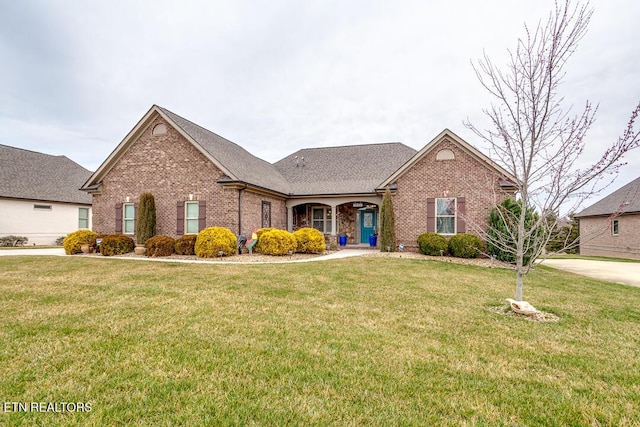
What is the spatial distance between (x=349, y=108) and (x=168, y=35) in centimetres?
1203

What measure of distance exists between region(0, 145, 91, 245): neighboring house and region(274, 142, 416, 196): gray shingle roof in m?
15.2

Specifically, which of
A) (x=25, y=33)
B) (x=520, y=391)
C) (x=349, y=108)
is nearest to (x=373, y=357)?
(x=520, y=391)

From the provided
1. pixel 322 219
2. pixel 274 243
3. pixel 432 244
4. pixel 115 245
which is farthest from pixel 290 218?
pixel 115 245

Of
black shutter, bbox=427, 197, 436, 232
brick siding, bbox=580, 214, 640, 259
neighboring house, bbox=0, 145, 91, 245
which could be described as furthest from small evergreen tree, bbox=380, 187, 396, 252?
neighboring house, bbox=0, 145, 91, 245

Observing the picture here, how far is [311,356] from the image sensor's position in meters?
3.82

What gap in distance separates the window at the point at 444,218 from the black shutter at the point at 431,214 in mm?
188

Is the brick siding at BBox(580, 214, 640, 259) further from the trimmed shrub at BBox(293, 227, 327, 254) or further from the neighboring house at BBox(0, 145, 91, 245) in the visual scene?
the neighboring house at BBox(0, 145, 91, 245)

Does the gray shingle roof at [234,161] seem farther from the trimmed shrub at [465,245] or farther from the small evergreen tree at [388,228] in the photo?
the trimmed shrub at [465,245]

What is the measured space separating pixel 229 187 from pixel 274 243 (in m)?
3.52

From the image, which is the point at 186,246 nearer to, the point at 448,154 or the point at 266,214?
the point at 266,214

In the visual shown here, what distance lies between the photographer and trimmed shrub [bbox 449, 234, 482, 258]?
14.0 meters

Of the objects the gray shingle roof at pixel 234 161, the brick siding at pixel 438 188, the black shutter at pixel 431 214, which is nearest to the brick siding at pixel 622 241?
the brick siding at pixel 438 188

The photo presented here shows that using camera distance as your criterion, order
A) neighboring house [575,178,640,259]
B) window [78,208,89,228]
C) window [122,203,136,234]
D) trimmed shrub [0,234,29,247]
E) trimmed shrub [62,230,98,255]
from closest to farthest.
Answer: trimmed shrub [62,230,98,255] → window [122,203,136,234] → trimmed shrub [0,234,29,247] → neighboring house [575,178,640,259] → window [78,208,89,228]

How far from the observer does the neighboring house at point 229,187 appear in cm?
1529
